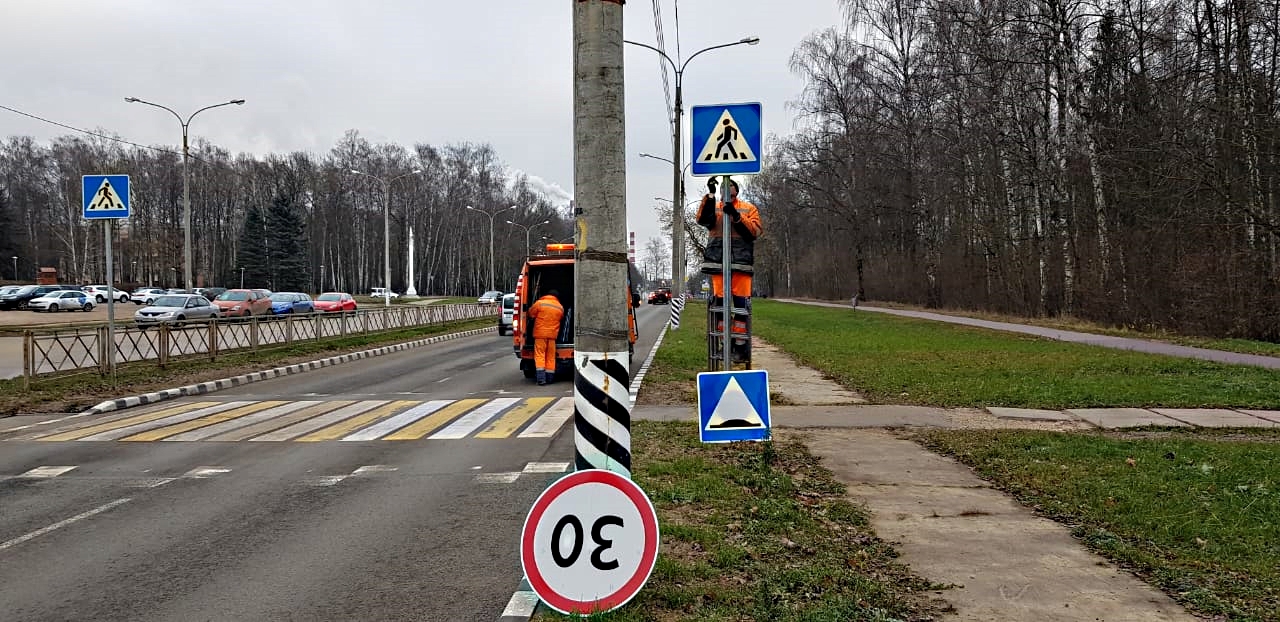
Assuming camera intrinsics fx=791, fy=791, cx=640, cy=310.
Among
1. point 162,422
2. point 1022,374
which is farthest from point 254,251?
point 1022,374

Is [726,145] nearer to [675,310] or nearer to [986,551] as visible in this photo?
[986,551]

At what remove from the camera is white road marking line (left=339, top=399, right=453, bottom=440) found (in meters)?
9.24

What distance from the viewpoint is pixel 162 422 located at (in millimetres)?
Result: 10555

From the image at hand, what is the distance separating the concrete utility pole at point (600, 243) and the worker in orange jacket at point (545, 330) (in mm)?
9981

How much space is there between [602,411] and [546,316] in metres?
10.2

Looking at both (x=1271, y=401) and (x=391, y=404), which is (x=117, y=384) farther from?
(x=1271, y=401)

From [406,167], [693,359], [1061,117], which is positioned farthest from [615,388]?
Answer: [406,167]

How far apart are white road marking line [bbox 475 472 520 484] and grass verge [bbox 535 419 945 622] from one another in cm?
110

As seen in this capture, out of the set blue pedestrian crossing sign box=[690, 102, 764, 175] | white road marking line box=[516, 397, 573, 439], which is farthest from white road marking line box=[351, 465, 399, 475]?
blue pedestrian crossing sign box=[690, 102, 764, 175]

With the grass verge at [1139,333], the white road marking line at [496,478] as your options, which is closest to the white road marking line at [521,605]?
the white road marking line at [496,478]

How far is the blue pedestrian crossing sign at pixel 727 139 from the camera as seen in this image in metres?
6.02

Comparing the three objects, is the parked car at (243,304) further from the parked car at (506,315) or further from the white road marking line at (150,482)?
the white road marking line at (150,482)

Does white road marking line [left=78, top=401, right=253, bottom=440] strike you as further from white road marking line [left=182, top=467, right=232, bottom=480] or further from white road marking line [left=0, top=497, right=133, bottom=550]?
white road marking line [left=0, top=497, right=133, bottom=550]

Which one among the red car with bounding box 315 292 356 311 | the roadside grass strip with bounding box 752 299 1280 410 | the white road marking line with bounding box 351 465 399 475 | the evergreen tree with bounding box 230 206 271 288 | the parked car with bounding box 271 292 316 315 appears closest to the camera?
the white road marking line with bounding box 351 465 399 475
